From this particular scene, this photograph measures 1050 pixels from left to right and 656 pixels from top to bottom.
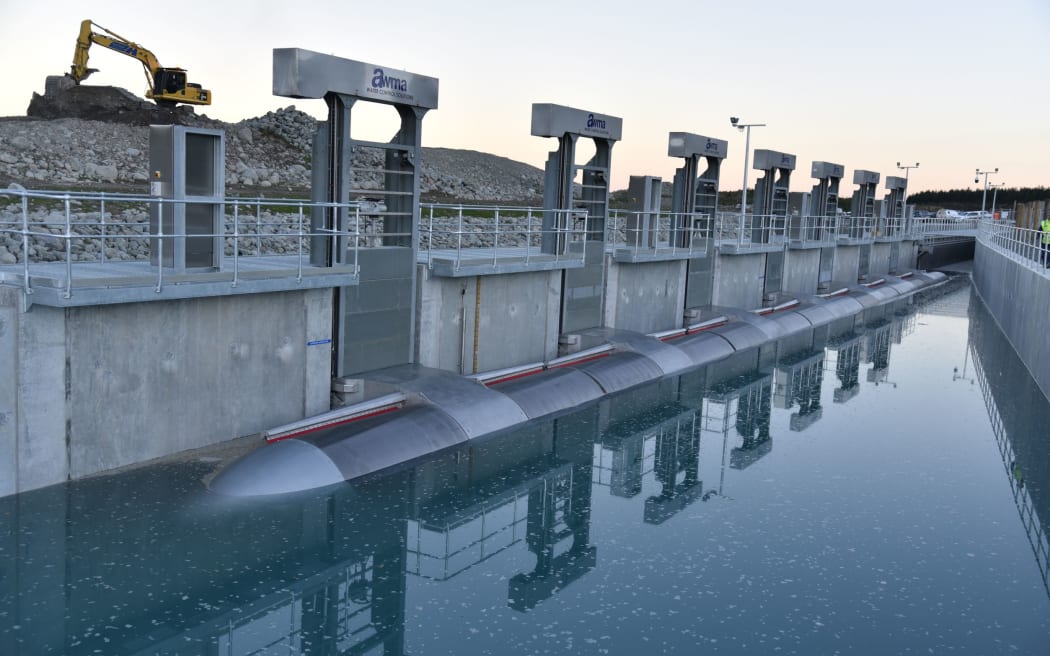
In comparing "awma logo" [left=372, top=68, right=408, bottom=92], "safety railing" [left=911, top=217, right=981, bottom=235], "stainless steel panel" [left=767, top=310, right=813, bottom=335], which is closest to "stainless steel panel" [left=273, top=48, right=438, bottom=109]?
"awma logo" [left=372, top=68, right=408, bottom=92]

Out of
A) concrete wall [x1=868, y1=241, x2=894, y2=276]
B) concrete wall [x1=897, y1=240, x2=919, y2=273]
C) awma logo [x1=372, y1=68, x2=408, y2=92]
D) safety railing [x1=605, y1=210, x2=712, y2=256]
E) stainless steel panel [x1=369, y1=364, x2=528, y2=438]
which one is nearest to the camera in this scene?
awma logo [x1=372, y1=68, x2=408, y2=92]

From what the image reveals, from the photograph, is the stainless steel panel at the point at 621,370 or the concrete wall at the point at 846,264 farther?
the concrete wall at the point at 846,264

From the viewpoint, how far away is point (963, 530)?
10.1 meters

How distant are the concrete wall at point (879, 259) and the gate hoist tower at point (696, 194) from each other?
17748 millimetres

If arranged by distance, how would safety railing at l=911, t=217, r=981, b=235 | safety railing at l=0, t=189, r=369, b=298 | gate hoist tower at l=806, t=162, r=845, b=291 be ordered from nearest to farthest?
safety railing at l=0, t=189, r=369, b=298 < gate hoist tower at l=806, t=162, r=845, b=291 < safety railing at l=911, t=217, r=981, b=235

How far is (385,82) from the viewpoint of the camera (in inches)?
488

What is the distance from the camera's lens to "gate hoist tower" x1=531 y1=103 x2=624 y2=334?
1647 centimetres

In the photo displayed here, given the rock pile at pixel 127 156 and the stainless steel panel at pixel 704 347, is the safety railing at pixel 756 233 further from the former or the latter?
the rock pile at pixel 127 156

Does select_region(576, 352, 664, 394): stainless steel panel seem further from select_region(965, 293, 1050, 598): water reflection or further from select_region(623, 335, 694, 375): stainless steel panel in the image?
select_region(965, 293, 1050, 598): water reflection

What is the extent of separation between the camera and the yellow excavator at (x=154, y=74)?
42.7 m

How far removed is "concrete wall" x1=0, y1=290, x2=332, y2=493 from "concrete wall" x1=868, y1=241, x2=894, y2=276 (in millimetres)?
31544

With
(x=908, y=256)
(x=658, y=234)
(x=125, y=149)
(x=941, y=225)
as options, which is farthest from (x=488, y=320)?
(x=941, y=225)

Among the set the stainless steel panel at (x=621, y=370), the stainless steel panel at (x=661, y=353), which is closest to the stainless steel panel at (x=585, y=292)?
the stainless steel panel at (x=661, y=353)

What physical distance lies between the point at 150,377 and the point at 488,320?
6113 mm
